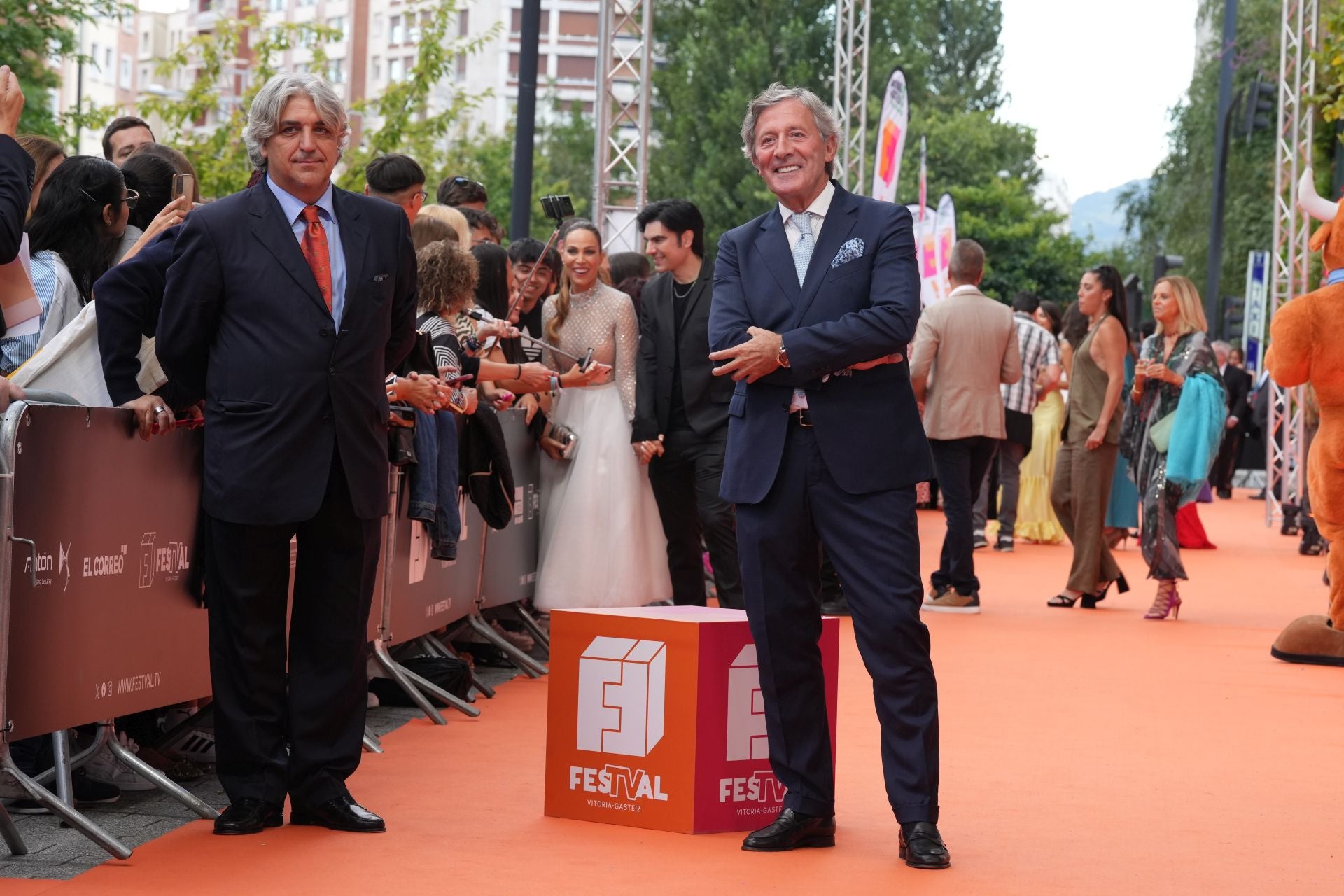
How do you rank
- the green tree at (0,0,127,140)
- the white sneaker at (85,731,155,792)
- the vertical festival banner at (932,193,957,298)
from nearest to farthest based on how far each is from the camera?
the white sneaker at (85,731,155,792) → the vertical festival banner at (932,193,957,298) → the green tree at (0,0,127,140)

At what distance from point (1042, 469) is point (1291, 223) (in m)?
4.48

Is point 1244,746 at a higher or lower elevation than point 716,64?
lower

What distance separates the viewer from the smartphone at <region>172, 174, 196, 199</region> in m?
5.67

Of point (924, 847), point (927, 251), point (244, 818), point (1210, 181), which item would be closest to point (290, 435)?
point (244, 818)

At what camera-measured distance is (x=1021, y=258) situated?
173 ft

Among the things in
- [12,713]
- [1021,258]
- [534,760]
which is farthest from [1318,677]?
[1021,258]

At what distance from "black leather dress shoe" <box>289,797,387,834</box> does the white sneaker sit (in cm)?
50

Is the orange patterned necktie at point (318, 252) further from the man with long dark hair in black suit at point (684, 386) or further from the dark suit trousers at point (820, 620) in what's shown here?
the man with long dark hair in black suit at point (684, 386)

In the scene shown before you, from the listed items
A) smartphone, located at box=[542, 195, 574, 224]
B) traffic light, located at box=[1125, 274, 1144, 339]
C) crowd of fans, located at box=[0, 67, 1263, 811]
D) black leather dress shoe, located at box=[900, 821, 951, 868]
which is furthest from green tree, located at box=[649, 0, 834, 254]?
black leather dress shoe, located at box=[900, 821, 951, 868]

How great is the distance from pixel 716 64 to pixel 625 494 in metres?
46.3

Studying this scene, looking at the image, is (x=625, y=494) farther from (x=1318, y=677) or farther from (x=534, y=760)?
(x=1318, y=677)

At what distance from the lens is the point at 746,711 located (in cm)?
504

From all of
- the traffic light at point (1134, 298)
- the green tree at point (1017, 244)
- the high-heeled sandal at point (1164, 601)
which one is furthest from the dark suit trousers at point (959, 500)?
the green tree at point (1017, 244)

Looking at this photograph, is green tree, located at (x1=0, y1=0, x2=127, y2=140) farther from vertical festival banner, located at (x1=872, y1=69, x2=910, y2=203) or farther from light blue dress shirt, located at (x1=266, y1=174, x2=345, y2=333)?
light blue dress shirt, located at (x1=266, y1=174, x2=345, y2=333)
